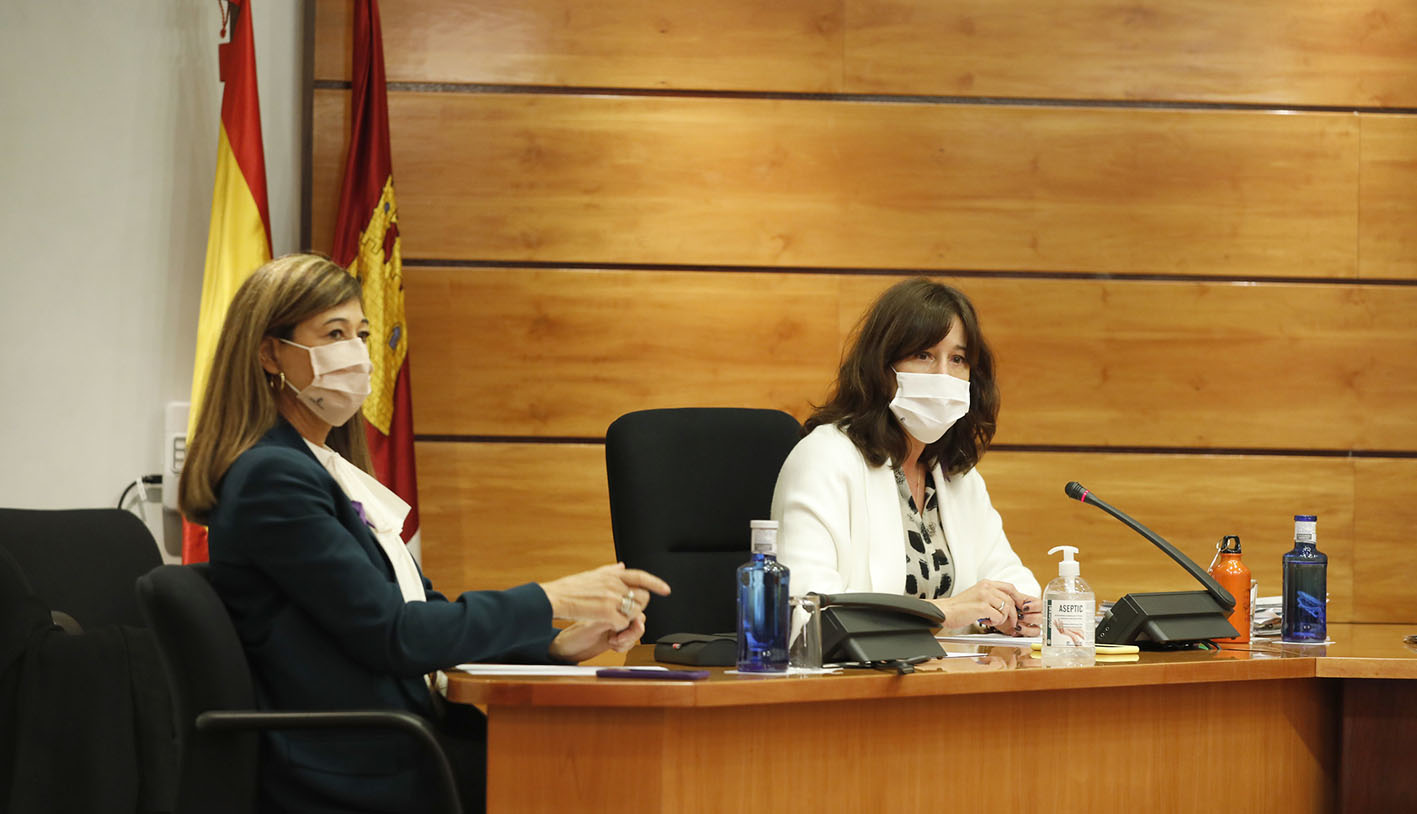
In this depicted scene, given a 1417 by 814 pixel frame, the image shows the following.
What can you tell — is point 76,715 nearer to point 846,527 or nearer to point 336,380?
point 336,380

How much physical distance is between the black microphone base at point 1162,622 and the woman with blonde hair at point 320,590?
0.83 metres

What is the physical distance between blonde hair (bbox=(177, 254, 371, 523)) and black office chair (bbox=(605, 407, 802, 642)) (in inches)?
28.9

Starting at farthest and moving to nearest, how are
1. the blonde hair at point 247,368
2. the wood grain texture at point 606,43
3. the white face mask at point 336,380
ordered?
the wood grain texture at point 606,43, the white face mask at point 336,380, the blonde hair at point 247,368

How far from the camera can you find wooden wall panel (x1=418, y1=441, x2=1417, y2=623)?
351 cm

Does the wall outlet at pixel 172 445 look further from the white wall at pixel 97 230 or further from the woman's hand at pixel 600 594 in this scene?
the woman's hand at pixel 600 594

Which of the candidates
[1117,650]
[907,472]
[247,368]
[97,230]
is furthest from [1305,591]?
[97,230]

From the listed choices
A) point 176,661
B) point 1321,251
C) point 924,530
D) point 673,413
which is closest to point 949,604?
point 924,530

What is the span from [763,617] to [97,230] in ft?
7.85

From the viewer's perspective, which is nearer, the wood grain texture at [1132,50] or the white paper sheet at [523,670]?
the white paper sheet at [523,670]

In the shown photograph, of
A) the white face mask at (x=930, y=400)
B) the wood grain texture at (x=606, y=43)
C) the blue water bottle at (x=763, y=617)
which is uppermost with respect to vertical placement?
the wood grain texture at (x=606, y=43)

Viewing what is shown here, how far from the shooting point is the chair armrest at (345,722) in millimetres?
1545

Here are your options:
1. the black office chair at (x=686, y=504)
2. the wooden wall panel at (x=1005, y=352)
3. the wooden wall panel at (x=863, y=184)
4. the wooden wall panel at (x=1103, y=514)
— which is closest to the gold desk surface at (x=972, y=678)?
the black office chair at (x=686, y=504)

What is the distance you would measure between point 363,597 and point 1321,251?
3.06 metres

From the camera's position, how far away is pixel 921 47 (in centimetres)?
360
